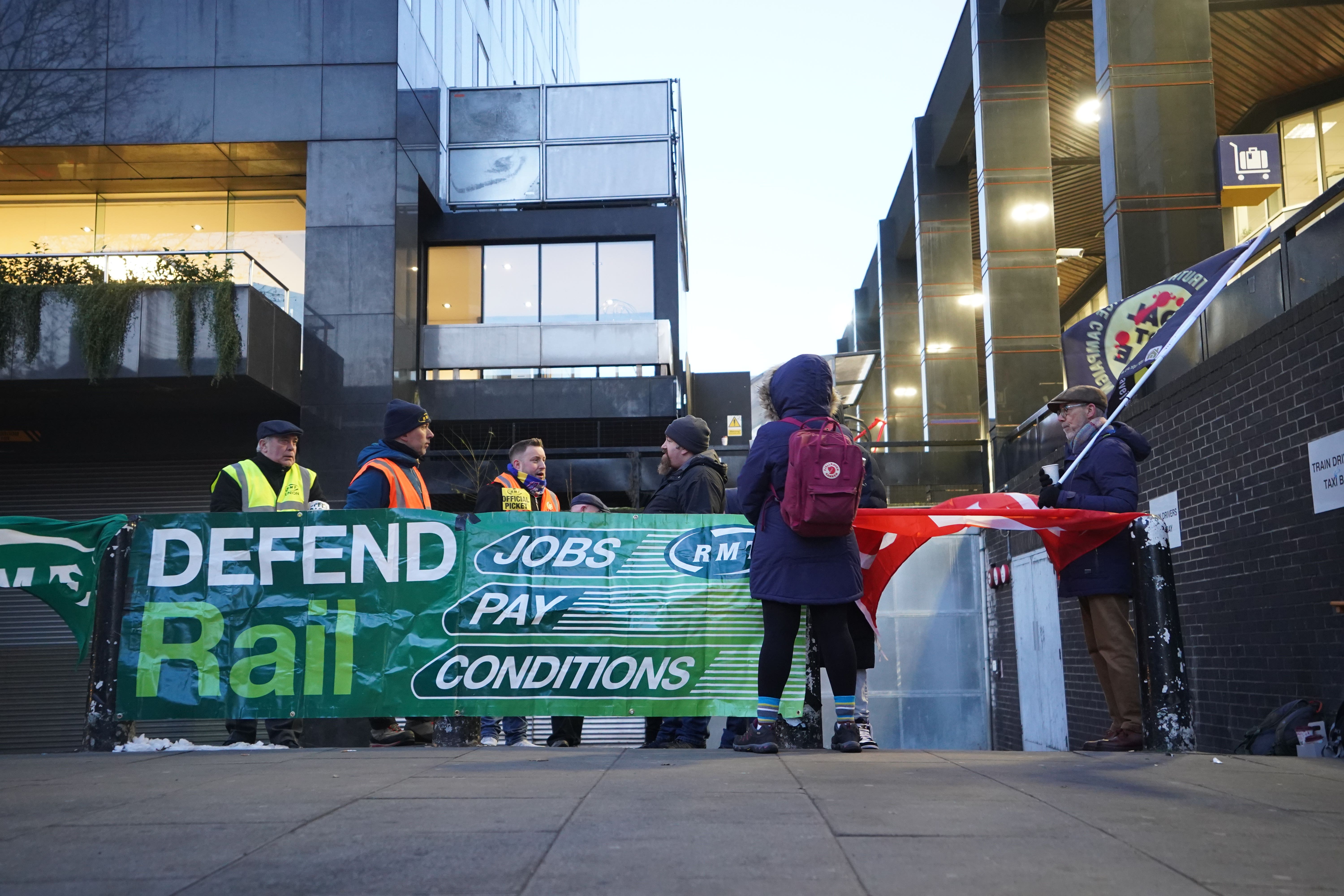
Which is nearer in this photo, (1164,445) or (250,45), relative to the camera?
(1164,445)

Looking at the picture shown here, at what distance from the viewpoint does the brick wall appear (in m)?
6.75

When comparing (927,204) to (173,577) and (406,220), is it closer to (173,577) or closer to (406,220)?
(406,220)

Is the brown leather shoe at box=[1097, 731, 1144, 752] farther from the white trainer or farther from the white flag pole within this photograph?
the white flag pole

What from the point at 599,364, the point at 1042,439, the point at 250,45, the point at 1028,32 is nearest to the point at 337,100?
the point at 250,45

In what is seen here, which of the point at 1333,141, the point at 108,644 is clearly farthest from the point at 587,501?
the point at 1333,141

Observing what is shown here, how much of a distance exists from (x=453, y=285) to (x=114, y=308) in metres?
6.81

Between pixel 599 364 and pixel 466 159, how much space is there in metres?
4.85

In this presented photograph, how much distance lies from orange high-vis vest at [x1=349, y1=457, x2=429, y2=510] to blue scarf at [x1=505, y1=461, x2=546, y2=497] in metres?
0.82

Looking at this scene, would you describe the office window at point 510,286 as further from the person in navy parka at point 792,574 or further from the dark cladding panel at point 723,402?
the person in navy parka at point 792,574

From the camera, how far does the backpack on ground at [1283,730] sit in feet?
21.0

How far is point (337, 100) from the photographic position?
64.7 feet

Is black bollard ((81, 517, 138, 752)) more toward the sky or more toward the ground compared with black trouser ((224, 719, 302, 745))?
more toward the sky

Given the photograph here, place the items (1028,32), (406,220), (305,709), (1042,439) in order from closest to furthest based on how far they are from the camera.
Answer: (305,709) → (1042,439) → (1028,32) → (406,220)

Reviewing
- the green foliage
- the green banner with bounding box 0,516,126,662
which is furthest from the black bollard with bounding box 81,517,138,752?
the green foliage
